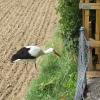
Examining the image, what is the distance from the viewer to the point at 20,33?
12.3 meters

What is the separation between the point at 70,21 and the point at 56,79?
1153mm

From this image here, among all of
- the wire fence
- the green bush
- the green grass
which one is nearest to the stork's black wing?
the green grass

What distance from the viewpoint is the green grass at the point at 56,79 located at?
779 centimetres

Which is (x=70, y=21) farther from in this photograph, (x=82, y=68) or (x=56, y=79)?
(x=82, y=68)

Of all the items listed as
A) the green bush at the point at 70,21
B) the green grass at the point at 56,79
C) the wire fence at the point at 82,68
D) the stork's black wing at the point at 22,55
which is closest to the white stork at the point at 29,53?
the stork's black wing at the point at 22,55

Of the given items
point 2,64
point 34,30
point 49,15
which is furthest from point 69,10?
point 49,15

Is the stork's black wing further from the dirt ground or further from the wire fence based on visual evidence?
the wire fence

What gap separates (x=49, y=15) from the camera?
1367cm

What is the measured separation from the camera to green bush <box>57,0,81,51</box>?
8.05m

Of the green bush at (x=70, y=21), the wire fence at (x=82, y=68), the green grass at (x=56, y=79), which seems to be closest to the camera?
the wire fence at (x=82, y=68)

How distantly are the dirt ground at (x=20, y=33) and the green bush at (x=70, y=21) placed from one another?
149 centimetres

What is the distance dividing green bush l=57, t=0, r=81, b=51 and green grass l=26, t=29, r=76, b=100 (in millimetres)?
353

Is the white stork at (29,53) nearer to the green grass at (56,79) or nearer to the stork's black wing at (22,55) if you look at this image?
the stork's black wing at (22,55)

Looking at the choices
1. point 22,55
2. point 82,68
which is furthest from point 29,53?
point 82,68
